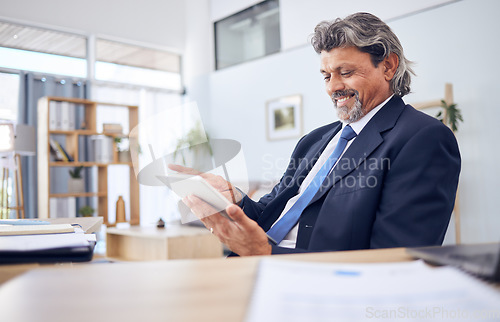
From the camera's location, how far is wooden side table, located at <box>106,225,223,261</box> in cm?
362

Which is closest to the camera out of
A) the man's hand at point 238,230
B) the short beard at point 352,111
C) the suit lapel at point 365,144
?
the man's hand at point 238,230

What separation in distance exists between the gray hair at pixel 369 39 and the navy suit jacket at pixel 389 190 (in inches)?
6.5

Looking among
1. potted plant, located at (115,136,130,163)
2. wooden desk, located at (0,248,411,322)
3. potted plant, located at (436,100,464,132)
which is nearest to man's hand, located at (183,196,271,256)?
wooden desk, located at (0,248,411,322)

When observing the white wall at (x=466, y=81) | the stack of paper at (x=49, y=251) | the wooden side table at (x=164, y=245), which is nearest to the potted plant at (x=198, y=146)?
the white wall at (x=466, y=81)

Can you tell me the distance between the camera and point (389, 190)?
1.13 meters

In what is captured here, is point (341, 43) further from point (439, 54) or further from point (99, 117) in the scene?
point (99, 117)

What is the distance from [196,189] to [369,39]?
0.75 meters

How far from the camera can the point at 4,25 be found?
5.02m

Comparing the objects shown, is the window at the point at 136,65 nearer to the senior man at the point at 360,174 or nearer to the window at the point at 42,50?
the window at the point at 42,50

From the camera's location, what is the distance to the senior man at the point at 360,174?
108 centimetres

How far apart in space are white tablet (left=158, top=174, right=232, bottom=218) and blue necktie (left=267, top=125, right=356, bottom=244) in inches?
10.6

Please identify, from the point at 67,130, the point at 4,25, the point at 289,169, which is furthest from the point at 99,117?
the point at 289,169

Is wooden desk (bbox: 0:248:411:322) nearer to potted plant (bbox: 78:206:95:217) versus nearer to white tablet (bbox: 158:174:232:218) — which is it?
white tablet (bbox: 158:174:232:218)

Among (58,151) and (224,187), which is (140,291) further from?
(58,151)
